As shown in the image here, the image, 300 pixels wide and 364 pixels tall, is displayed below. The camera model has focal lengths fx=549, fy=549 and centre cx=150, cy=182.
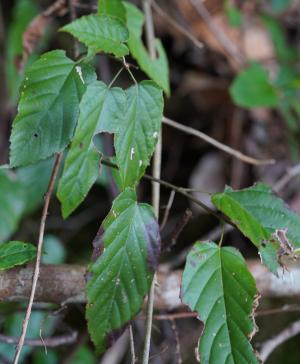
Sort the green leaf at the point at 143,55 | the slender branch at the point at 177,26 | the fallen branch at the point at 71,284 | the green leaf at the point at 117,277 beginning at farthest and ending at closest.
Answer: the slender branch at the point at 177,26, the green leaf at the point at 143,55, the fallen branch at the point at 71,284, the green leaf at the point at 117,277

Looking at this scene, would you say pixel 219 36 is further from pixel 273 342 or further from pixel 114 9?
pixel 273 342

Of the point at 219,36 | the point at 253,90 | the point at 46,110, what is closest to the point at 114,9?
the point at 46,110

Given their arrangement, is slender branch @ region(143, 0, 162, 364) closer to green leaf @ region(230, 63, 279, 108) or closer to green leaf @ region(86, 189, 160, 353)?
green leaf @ region(86, 189, 160, 353)

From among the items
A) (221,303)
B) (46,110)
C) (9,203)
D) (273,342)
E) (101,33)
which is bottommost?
(273,342)

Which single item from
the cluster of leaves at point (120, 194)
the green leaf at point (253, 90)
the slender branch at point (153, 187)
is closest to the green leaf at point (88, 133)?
the cluster of leaves at point (120, 194)

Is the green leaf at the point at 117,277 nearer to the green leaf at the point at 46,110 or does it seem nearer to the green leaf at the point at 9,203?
the green leaf at the point at 46,110

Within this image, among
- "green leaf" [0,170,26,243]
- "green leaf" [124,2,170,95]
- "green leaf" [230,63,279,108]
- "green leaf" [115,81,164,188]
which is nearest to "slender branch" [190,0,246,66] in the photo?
"green leaf" [230,63,279,108]

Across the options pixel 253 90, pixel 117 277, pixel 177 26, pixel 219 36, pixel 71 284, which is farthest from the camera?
pixel 219 36
